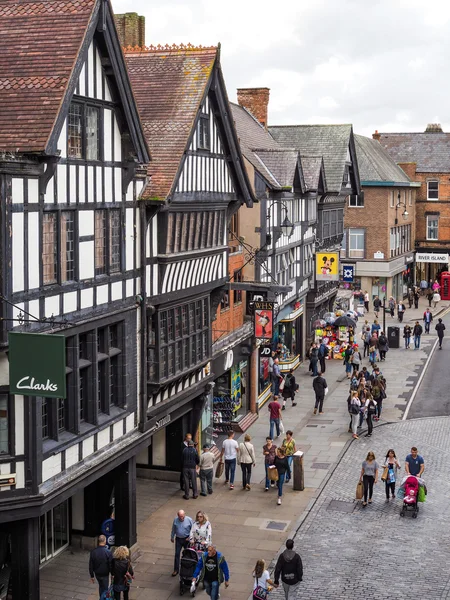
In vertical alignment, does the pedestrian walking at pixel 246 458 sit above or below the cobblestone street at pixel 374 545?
above

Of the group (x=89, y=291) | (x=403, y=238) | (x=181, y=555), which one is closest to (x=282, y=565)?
(x=181, y=555)

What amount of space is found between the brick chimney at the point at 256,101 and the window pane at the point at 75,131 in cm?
2846

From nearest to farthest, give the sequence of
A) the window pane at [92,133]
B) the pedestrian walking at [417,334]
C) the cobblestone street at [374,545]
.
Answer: the window pane at [92,133] < the cobblestone street at [374,545] < the pedestrian walking at [417,334]

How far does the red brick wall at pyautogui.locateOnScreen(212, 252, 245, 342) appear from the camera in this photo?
29.1 m

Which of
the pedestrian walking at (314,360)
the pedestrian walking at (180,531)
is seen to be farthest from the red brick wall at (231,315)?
the pedestrian walking at (180,531)

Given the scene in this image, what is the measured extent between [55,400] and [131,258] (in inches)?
172

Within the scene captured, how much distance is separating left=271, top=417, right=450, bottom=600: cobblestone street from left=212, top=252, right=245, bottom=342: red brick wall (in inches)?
211

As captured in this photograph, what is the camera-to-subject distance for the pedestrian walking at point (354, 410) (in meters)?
30.6

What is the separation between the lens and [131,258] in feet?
66.6

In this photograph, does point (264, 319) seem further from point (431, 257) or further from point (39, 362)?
point (431, 257)

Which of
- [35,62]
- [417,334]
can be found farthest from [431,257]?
[35,62]

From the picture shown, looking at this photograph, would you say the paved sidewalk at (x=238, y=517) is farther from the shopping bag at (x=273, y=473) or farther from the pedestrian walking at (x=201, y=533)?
the pedestrian walking at (x=201, y=533)

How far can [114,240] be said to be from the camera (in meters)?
19.5

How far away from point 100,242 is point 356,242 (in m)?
47.8
